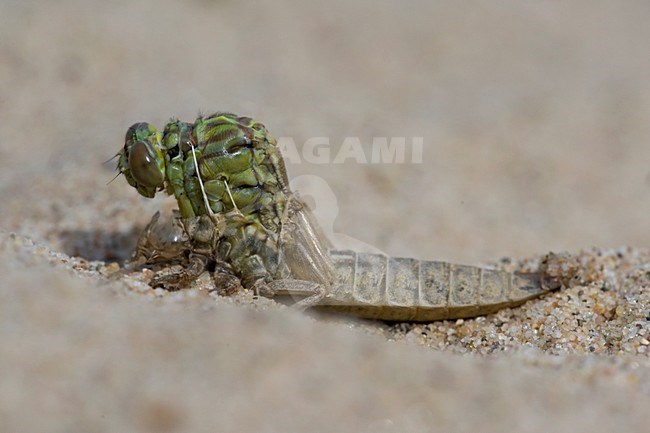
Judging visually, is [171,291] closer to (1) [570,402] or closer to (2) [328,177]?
(1) [570,402]

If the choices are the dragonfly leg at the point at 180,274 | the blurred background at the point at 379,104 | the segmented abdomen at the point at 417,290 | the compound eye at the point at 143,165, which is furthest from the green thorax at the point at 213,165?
the blurred background at the point at 379,104

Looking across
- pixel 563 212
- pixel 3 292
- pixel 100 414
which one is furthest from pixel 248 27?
pixel 100 414

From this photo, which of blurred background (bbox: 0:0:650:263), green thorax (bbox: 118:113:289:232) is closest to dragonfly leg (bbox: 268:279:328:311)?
green thorax (bbox: 118:113:289:232)

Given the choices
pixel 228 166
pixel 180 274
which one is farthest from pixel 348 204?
pixel 180 274

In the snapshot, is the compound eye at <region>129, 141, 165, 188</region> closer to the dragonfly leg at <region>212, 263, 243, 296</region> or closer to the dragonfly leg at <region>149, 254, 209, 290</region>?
the dragonfly leg at <region>149, 254, 209, 290</region>

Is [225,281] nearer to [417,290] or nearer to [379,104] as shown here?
[417,290]
